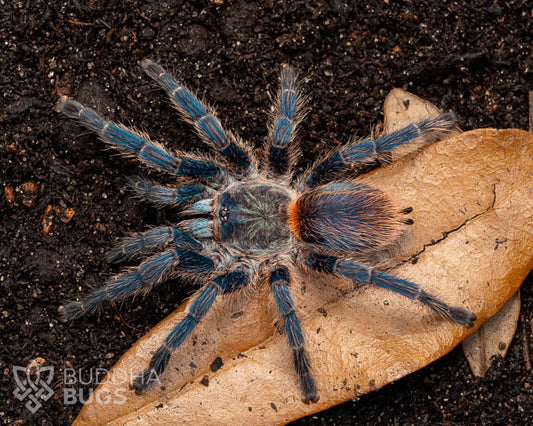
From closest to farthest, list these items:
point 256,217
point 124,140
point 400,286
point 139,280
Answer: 1. point 400,286
2. point 139,280
3. point 124,140
4. point 256,217

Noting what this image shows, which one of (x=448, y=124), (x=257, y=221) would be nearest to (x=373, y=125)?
(x=448, y=124)

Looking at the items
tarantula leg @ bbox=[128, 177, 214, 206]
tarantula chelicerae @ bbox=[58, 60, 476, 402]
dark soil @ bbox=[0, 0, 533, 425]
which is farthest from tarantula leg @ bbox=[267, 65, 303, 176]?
tarantula leg @ bbox=[128, 177, 214, 206]

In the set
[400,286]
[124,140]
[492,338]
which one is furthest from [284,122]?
[492,338]

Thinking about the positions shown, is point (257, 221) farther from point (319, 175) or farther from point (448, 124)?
point (448, 124)

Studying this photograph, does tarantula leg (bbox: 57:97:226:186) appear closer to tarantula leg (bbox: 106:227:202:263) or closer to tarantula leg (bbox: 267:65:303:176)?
tarantula leg (bbox: 106:227:202:263)

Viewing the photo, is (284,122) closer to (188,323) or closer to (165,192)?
(165,192)

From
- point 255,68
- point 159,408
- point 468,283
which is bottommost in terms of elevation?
point 159,408
